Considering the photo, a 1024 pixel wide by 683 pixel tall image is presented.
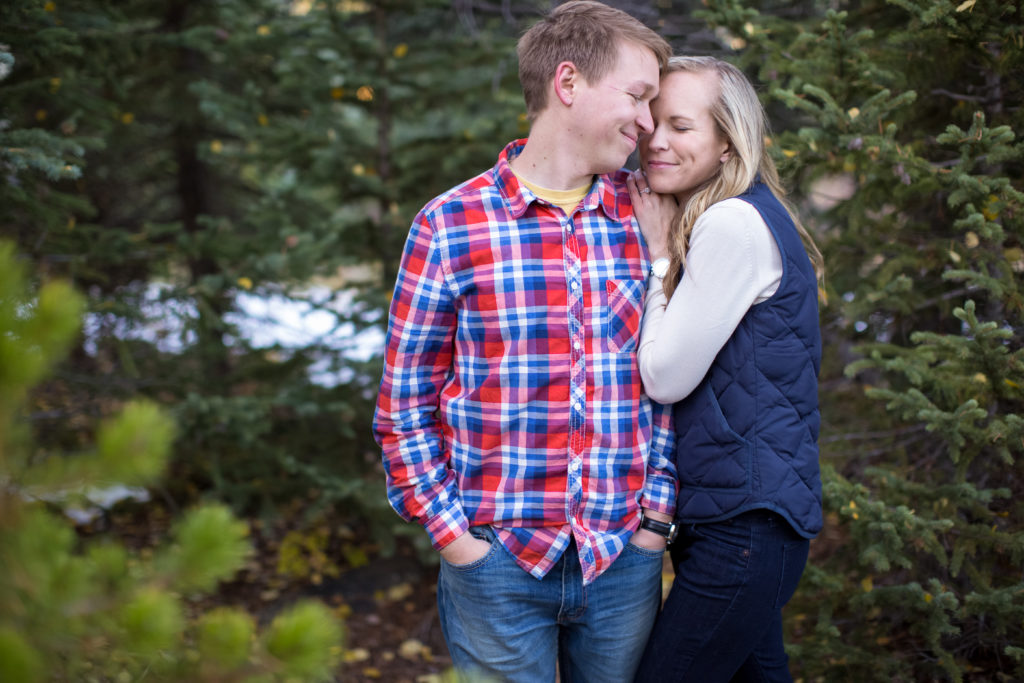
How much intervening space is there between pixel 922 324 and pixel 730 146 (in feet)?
7.05

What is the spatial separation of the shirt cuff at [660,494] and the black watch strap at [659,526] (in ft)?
0.11

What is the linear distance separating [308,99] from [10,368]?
4.50m

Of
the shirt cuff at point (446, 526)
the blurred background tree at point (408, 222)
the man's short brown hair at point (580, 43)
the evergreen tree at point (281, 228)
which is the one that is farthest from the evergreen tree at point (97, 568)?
the evergreen tree at point (281, 228)

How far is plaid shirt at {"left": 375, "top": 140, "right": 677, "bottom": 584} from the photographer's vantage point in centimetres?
209

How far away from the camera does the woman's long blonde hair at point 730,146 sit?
2146mm

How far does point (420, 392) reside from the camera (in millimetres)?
2186

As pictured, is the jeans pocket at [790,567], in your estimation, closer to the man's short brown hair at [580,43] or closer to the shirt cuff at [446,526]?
the shirt cuff at [446,526]

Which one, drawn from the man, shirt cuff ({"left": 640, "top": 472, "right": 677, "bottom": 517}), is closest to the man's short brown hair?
the man

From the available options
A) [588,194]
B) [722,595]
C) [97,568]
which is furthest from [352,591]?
[97,568]

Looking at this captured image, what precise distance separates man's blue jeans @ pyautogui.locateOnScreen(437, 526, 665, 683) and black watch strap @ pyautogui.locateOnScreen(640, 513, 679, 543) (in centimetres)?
7

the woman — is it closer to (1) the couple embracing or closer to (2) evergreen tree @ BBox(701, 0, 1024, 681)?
(1) the couple embracing

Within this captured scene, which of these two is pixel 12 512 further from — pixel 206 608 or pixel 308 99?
pixel 308 99

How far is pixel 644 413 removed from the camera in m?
2.19

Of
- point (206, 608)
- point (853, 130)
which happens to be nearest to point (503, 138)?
point (853, 130)
